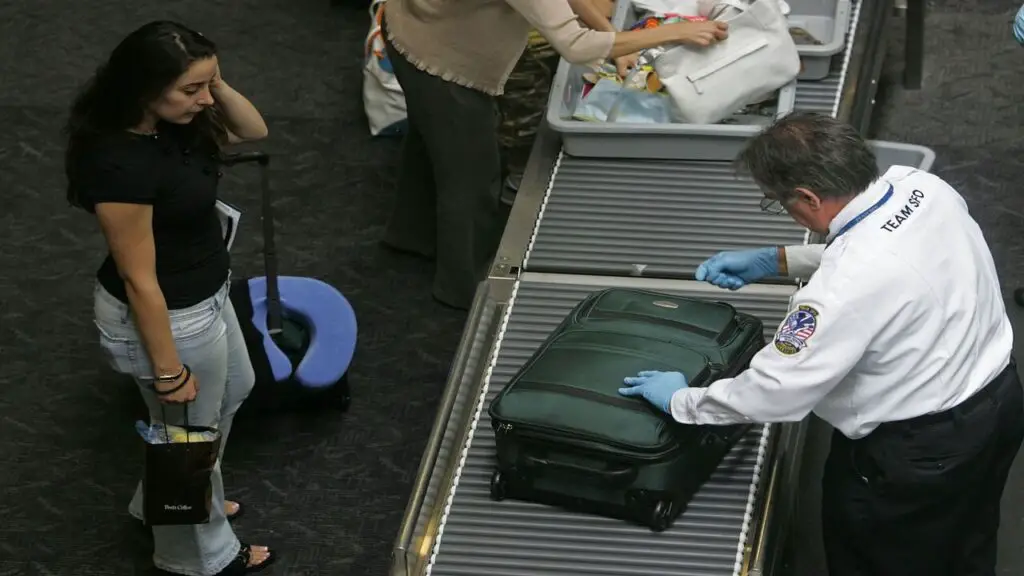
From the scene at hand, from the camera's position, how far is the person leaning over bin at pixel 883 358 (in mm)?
2238

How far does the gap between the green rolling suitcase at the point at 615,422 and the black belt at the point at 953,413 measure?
1.07ft

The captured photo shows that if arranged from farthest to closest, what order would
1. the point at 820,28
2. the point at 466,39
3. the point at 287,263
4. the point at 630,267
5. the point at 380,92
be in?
the point at 380,92, the point at 287,263, the point at 820,28, the point at 466,39, the point at 630,267

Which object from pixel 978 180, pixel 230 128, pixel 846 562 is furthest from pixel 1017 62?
pixel 230 128

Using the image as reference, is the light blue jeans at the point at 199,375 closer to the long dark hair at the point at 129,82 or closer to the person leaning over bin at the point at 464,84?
the long dark hair at the point at 129,82

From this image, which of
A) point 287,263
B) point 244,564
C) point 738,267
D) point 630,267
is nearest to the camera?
point 738,267

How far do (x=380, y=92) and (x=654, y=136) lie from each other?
5.42 ft

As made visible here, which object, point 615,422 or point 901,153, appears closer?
point 615,422

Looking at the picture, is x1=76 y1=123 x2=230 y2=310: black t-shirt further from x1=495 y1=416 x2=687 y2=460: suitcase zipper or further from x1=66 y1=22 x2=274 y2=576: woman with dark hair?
x1=495 y1=416 x2=687 y2=460: suitcase zipper

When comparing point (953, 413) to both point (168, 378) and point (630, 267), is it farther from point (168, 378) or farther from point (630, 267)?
point (168, 378)

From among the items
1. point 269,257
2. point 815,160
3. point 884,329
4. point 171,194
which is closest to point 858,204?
point 815,160

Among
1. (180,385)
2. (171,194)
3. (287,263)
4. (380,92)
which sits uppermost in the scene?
(171,194)

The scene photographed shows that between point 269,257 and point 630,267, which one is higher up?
point 630,267

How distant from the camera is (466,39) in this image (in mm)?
3531

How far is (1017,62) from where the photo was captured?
5.07m
